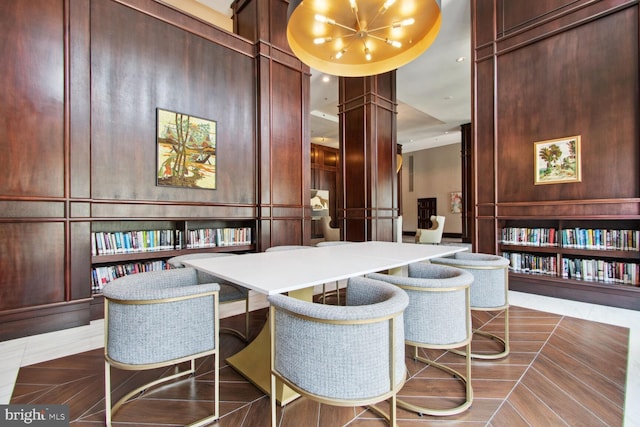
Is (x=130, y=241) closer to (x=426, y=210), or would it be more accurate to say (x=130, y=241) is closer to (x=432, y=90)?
(x=432, y=90)

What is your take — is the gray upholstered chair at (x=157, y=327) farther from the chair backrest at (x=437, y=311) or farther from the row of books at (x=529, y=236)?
the row of books at (x=529, y=236)

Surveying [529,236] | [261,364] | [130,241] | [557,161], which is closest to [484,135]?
[557,161]

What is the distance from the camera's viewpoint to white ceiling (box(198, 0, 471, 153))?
510 cm

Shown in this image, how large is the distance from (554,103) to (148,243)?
522 cm

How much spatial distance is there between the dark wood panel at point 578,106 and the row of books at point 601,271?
81 cm

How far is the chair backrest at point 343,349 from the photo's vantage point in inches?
43.9

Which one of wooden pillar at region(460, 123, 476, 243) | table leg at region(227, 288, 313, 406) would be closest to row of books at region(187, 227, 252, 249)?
table leg at region(227, 288, 313, 406)

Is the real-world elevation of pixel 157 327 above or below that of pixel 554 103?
below

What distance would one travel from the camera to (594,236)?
3.61 meters

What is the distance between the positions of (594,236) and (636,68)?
6.17ft

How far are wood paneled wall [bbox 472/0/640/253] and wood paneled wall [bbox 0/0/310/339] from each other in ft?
9.88

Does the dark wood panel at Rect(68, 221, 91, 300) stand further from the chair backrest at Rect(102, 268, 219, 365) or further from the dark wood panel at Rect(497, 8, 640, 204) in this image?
the dark wood panel at Rect(497, 8, 640, 204)

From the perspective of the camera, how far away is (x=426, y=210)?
13.6 metres

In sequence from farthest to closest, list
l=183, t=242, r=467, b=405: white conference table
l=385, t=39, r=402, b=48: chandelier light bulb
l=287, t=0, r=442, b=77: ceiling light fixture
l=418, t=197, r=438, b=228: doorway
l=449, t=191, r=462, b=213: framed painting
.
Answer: l=418, t=197, r=438, b=228: doorway
l=449, t=191, r=462, b=213: framed painting
l=385, t=39, r=402, b=48: chandelier light bulb
l=287, t=0, r=442, b=77: ceiling light fixture
l=183, t=242, r=467, b=405: white conference table
